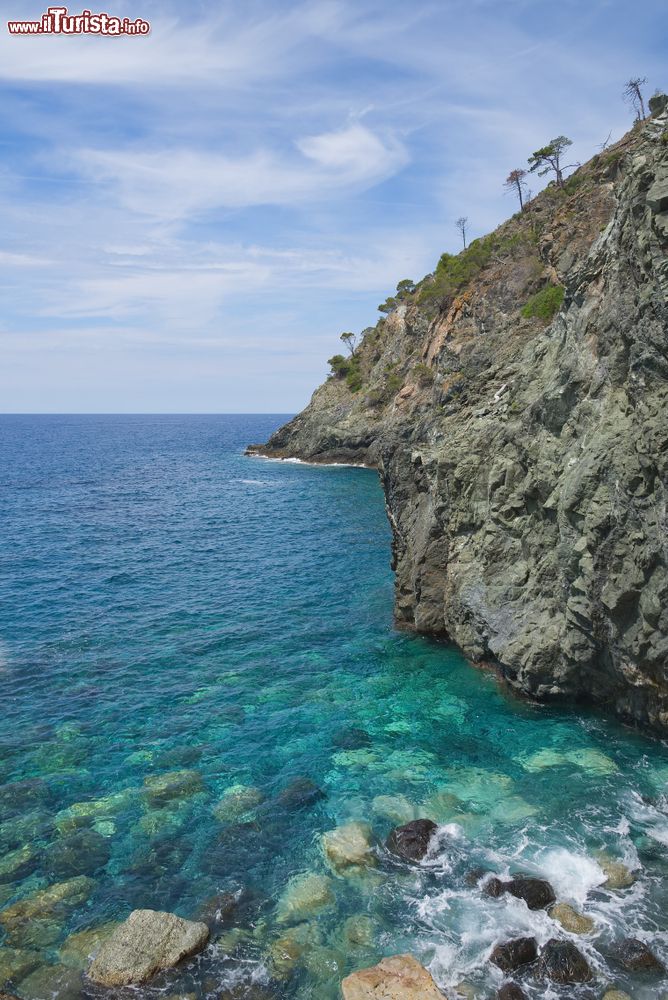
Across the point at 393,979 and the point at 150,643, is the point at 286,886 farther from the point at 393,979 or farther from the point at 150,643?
the point at 150,643

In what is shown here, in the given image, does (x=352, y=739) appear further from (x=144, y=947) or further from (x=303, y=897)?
(x=144, y=947)

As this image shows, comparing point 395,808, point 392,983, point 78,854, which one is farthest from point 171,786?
point 392,983

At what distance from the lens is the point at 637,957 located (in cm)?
1450

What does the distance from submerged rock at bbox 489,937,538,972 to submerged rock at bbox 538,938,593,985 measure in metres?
0.24

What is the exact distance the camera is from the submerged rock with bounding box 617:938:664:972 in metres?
14.3

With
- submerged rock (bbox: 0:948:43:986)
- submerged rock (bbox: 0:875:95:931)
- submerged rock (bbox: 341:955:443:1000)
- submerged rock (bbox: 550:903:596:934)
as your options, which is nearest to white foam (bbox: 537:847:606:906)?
submerged rock (bbox: 550:903:596:934)

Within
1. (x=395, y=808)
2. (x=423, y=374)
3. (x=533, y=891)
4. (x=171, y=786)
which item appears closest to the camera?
(x=533, y=891)

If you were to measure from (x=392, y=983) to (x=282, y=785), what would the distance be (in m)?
8.88

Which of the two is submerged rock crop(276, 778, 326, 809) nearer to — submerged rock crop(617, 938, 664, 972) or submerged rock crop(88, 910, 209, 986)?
submerged rock crop(88, 910, 209, 986)

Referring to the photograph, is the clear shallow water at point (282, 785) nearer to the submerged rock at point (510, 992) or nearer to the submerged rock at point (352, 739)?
the submerged rock at point (352, 739)

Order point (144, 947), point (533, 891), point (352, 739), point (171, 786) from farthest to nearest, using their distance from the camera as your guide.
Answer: point (352, 739), point (171, 786), point (533, 891), point (144, 947)

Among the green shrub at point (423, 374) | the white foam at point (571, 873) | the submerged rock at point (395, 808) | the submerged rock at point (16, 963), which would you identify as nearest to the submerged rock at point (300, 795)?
the submerged rock at point (395, 808)

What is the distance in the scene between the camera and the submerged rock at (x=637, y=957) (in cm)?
1430

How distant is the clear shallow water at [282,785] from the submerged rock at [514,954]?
1.09ft
